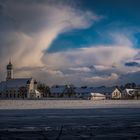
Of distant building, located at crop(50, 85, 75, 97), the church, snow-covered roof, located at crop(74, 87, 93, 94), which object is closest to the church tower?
the church

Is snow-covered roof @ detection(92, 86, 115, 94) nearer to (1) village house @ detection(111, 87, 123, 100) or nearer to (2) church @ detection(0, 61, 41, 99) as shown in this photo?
(1) village house @ detection(111, 87, 123, 100)

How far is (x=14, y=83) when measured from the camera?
186 m

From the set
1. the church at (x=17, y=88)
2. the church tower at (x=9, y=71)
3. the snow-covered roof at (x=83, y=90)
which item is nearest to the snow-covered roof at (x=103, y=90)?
the snow-covered roof at (x=83, y=90)

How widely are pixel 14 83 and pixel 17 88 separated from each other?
4699mm

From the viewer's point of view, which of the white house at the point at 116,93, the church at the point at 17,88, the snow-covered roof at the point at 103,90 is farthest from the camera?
the snow-covered roof at the point at 103,90

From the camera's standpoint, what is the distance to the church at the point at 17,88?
6990 inches

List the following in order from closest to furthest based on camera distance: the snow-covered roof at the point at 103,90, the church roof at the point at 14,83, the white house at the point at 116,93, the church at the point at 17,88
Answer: the church at the point at 17,88 → the white house at the point at 116,93 → the church roof at the point at 14,83 → the snow-covered roof at the point at 103,90

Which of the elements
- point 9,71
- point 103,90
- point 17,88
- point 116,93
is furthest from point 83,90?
point 9,71

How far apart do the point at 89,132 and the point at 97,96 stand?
14024cm

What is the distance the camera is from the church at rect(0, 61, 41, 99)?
17754cm

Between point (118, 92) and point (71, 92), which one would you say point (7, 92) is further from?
point (118, 92)

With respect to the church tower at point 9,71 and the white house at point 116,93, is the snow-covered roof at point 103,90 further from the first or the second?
the church tower at point 9,71

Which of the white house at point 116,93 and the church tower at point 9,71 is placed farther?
the church tower at point 9,71

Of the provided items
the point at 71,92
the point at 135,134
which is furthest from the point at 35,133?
the point at 71,92
